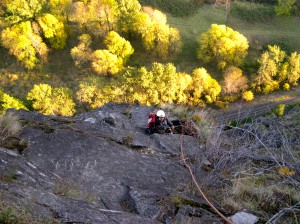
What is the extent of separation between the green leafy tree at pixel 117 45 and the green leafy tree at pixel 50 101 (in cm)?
1015

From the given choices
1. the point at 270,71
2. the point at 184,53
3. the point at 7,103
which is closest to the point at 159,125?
the point at 7,103

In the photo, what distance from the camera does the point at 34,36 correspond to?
4541 centimetres

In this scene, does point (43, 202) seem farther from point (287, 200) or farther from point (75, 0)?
point (75, 0)

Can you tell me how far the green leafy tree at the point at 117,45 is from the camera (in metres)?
44.4

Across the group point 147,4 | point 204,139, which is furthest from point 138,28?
point 204,139

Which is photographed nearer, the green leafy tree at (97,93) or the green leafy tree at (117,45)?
the green leafy tree at (97,93)

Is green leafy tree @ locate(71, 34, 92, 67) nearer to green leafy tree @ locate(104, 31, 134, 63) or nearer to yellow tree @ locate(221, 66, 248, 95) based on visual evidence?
green leafy tree @ locate(104, 31, 134, 63)

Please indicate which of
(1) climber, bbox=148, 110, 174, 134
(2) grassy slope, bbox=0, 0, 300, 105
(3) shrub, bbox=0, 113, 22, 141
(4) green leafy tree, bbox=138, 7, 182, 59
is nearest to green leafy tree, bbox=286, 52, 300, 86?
(2) grassy slope, bbox=0, 0, 300, 105

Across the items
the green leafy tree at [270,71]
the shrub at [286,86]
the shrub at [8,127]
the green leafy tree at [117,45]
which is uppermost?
the shrub at [8,127]

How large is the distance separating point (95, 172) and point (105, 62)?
34404mm

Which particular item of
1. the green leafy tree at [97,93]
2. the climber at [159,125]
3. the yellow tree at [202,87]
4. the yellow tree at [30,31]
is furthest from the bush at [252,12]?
the climber at [159,125]

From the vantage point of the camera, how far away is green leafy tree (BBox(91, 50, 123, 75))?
140ft

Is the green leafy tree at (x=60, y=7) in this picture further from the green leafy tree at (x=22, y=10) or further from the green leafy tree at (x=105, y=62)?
the green leafy tree at (x=105, y=62)

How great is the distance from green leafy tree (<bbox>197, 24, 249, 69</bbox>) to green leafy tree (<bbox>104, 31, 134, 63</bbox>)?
10.9 m
